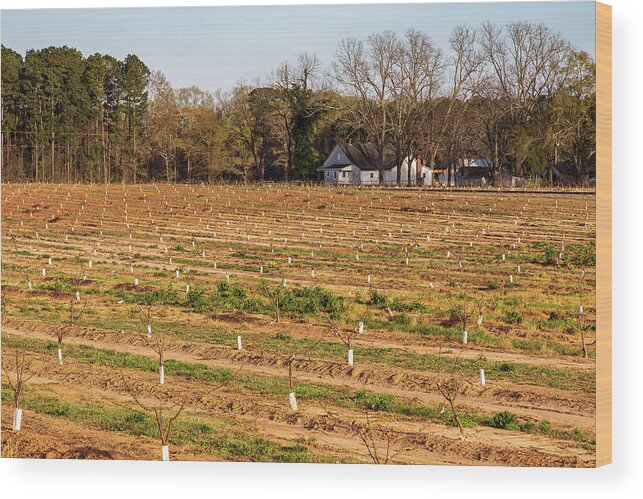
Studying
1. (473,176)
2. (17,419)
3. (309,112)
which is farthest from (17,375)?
(473,176)

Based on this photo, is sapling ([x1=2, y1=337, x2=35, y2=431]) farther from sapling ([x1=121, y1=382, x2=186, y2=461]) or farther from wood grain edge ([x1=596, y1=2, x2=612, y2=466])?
wood grain edge ([x1=596, y1=2, x2=612, y2=466])

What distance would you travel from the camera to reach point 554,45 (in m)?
11.8

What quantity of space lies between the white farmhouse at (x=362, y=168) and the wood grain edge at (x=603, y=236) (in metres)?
3.53

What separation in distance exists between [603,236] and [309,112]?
4719 mm

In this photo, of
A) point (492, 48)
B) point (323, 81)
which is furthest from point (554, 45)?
point (323, 81)

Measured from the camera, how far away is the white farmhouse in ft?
45.6

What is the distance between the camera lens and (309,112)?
1371 cm

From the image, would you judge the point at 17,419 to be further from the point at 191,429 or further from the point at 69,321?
the point at 191,429

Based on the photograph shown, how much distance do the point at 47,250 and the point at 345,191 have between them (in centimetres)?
453

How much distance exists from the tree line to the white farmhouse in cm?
14

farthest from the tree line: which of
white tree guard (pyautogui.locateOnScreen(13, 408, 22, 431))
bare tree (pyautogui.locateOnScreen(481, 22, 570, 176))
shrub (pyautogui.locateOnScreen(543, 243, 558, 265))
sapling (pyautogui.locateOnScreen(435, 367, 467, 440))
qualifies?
white tree guard (pyautogui.locateOnScreen(13, 408, 22, 431))

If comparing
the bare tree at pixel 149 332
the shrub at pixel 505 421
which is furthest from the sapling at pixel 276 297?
the shrub at pixel 505 421

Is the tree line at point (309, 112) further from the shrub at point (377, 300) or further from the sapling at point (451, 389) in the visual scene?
the sapling at point (451, 389)

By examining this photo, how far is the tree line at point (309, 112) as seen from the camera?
12.3m
